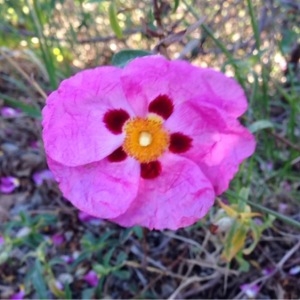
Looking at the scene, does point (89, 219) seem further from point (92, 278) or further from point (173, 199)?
point (173, 199)

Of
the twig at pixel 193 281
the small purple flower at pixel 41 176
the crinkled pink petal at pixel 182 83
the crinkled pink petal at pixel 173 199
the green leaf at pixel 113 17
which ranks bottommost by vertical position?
the twig at pixel 193 281

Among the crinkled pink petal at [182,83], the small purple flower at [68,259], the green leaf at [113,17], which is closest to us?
the crinkled pink petal at [182,83]

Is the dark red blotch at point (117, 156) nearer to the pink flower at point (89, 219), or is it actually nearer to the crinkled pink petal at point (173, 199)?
the crinkled pink petal at point (173, 199)

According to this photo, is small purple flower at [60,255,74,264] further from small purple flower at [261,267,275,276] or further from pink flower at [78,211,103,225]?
small purple flower at [261,267,275,276]

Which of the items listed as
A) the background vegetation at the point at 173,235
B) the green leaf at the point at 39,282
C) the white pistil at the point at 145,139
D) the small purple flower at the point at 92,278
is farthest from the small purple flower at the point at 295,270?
the white pistil at the point at 145,139

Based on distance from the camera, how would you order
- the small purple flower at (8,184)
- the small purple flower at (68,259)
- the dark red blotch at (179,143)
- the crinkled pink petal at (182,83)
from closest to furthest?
the crinkled pink petal at (182,83) → the dark red blotch at (179,143) → the small purple flower at (68,259) → the small purple flower at (8,184)

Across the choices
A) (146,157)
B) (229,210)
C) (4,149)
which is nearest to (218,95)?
(146,157)

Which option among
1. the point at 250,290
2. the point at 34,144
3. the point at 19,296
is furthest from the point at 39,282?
the point at 34,144

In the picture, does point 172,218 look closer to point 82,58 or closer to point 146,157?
point 146,157
